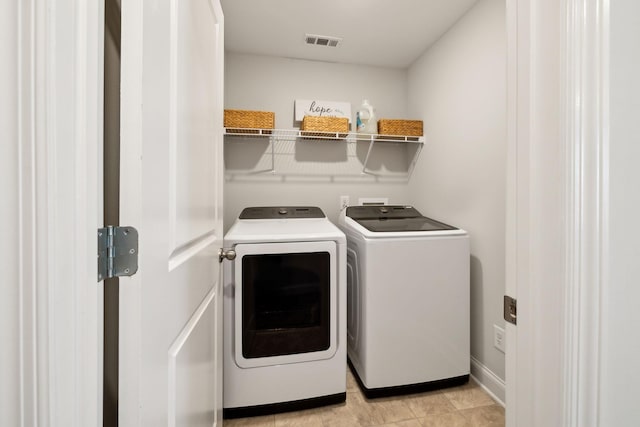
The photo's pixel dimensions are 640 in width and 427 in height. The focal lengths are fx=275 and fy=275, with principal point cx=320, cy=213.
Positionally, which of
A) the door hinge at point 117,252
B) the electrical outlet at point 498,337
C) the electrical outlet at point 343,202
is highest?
the electrical outlet at point 343,202

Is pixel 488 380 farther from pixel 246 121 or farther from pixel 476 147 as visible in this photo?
pixel 246 121

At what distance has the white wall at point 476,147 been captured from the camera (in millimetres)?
1562

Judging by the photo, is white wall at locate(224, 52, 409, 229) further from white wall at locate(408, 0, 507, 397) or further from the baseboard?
the baseboard

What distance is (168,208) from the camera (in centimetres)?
60

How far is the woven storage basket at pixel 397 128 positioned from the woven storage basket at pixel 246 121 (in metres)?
0.89

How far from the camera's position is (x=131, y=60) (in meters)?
0.45

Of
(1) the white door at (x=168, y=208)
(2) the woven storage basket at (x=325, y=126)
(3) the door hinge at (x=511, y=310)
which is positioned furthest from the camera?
(2) the woven storage basket at (x=325, y=126)
